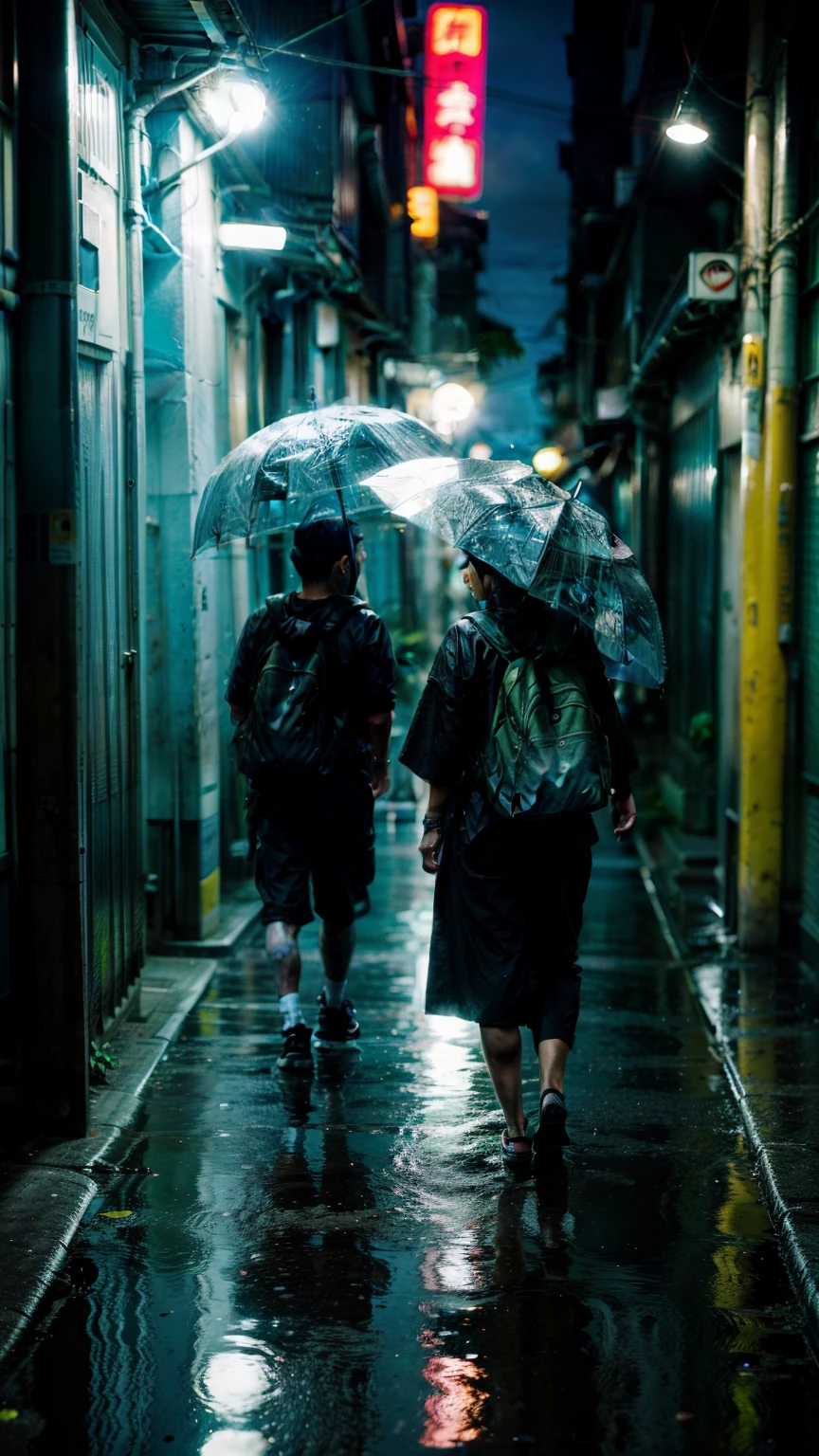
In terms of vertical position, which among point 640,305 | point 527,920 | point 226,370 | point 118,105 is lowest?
point 527,920

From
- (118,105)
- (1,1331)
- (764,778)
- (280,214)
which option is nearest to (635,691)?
(280,214)

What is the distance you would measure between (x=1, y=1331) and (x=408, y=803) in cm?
1175

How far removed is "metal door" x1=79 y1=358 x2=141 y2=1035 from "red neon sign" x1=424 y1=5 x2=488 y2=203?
2066 centimetres

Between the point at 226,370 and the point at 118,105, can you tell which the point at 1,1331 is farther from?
the point at 226,370

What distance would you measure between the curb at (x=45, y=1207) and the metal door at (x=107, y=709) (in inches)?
27.7

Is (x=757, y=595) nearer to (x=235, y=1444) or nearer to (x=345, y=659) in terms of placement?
(x=345, y=659)

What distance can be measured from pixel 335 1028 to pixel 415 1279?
2.84 meters

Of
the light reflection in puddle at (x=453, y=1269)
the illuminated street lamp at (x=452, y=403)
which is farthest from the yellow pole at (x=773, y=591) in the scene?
the illuminated street lamp at (x=452, y=403)

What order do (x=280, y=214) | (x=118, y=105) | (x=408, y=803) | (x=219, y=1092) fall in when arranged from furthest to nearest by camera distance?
(x=408, y=803) < (x=280, y=214) < (x=118, y=105) < (x=219, y=1092)

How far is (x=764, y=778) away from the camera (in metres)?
9.81

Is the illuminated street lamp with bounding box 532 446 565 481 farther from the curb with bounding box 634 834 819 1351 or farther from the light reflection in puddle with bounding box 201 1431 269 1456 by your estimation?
the light reflection in puddle with bounding box 201 1431 269 1456

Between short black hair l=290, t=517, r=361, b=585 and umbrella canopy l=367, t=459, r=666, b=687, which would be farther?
short black hair l=290, t=517, r=361, b=585

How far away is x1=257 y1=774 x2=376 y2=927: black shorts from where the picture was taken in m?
7.21

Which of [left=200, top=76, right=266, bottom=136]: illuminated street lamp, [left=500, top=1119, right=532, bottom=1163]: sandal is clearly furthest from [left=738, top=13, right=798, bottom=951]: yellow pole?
[left=500, top=1119, right=532, bottom=1163]: sandal
